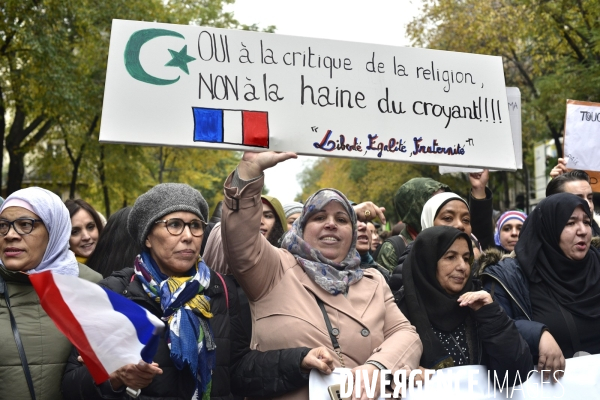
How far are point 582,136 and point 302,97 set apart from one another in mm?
3116

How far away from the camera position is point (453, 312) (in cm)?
403

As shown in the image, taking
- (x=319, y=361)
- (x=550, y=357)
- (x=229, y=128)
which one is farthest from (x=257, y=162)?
(x=550, y=357)

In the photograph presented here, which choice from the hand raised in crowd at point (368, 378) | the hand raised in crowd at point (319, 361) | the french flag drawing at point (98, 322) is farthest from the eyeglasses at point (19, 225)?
the hand raised in crowd at point (368, 378)

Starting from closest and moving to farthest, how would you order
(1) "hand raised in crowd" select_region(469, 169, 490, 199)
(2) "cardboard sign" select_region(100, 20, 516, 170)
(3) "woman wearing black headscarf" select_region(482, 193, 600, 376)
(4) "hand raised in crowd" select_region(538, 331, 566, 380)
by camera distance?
1. (2) "cardboard sign" select_region(100, 20, 516, 170)
2. (4) "hand raised in crowd" select_region(538, 331, 566, 380)
3. (3) "woman wearing black headscarf" select_region(482, 193, 600, 376)
4. (1) "hand raised in crowd" select_region(469, 169, 490, 199)

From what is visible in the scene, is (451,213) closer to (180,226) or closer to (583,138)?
(583,138)

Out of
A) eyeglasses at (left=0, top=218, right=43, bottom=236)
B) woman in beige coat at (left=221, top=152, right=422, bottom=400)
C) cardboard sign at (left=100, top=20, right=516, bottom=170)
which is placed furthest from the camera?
cardboard sign at (left=100, top=20, right=516, bottom=170)

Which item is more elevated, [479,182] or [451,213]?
[479,182]

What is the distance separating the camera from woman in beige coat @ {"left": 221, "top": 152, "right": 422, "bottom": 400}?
11.7ft

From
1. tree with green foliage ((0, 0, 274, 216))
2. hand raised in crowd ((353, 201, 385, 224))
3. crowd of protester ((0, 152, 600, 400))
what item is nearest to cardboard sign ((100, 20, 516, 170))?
crowd of protester ((0, 152, 600, 400))

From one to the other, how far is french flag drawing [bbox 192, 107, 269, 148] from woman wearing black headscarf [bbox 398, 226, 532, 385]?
3.50 feet

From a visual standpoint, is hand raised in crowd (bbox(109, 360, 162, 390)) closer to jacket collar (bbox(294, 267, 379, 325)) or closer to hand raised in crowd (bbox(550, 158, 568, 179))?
jacket collar (bbox(294, 267, 379, 325))

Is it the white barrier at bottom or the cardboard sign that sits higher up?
the cardboard sign

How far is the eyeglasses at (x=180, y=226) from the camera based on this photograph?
12.0ft

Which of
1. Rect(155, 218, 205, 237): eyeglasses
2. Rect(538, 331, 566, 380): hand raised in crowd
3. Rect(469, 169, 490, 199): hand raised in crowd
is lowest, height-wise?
Rect(538, 331, 566, 380): hand raised in crowd
